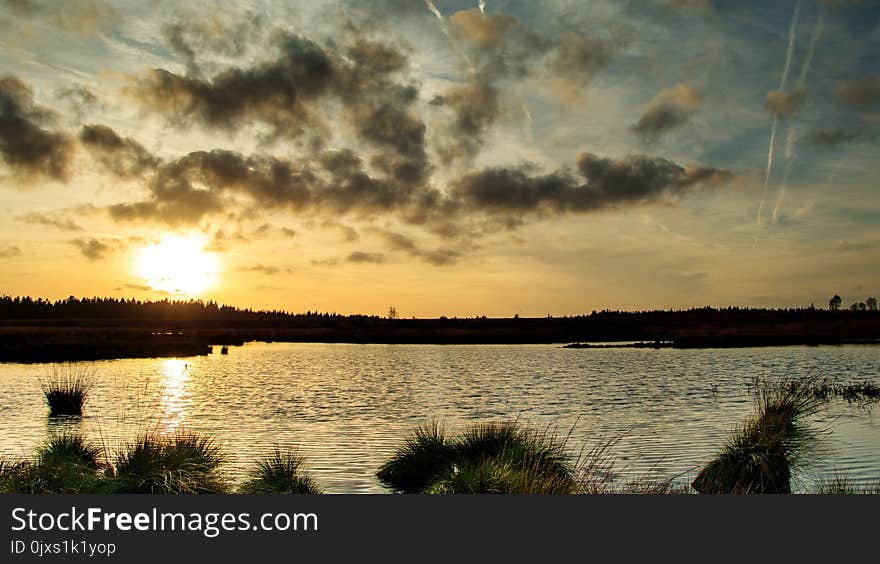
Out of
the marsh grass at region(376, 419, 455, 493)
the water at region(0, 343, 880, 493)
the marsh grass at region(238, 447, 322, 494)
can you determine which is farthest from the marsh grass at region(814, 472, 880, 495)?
the marsh grass at region(238, 447, 322, 494)

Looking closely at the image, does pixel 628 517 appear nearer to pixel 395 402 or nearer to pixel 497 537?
pixel 497 537

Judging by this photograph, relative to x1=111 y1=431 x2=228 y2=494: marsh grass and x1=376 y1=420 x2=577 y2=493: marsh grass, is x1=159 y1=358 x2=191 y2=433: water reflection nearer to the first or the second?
x1=111 y1=431 x2=228 y2=494: marsh grass

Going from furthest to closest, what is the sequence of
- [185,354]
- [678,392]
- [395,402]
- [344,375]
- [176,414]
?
1. [185,354]
2. [344,375]
3. [678,392]
4. [395,402]
5. [176,414]

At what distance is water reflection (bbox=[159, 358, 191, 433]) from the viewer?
1292 inches

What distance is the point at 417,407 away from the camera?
124 ft

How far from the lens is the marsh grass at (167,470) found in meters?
14.4

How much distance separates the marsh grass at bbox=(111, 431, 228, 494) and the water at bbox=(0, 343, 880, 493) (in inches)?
82.3

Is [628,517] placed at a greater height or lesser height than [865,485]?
greater

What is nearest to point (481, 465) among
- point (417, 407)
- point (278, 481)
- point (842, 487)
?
point (278, 481)

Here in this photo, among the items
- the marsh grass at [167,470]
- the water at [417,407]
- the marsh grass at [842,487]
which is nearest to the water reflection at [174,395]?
the water at [417,407]

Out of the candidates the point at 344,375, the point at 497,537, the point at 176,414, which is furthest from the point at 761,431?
the point at 344,375

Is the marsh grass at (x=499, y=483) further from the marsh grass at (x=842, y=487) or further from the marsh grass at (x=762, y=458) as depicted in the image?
the marsh grass at (x=842, y=487)

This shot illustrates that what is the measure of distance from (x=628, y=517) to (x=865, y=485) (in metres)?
9.65

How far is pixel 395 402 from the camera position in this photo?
40344 mm
